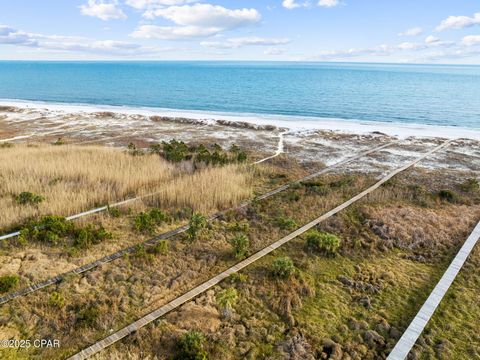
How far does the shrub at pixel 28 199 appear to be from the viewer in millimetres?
13320

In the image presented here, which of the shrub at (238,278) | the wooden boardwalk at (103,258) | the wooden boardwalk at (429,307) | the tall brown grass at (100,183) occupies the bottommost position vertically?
the wooden boardwalk at (429,307)

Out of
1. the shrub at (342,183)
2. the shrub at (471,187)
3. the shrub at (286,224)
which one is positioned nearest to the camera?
the shrub at (286,224)

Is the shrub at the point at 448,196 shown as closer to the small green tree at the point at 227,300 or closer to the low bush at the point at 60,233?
the small green tree at the point at 227,300

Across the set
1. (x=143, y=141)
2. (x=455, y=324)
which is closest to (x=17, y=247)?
(x=455, y=324)

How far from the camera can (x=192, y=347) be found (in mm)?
6957

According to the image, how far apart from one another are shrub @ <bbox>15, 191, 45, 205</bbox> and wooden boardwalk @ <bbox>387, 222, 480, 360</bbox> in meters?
13.0

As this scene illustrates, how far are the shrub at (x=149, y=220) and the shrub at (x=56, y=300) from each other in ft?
13.3

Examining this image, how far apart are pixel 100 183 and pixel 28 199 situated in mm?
3086

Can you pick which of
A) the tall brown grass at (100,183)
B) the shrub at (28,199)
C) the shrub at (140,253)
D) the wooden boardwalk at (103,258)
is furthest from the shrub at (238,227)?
the shrub at (28,199)

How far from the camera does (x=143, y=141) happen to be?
97.2ft

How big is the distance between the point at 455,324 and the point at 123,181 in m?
13.8

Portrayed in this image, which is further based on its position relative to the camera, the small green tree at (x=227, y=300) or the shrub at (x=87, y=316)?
the small green tree at (x=227, y=300)

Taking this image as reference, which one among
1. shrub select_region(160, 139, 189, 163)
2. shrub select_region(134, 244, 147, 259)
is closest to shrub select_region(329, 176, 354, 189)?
shrub select_region(160, 139, 189, 163)

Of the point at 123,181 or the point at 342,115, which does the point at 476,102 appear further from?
the point at 123,181
